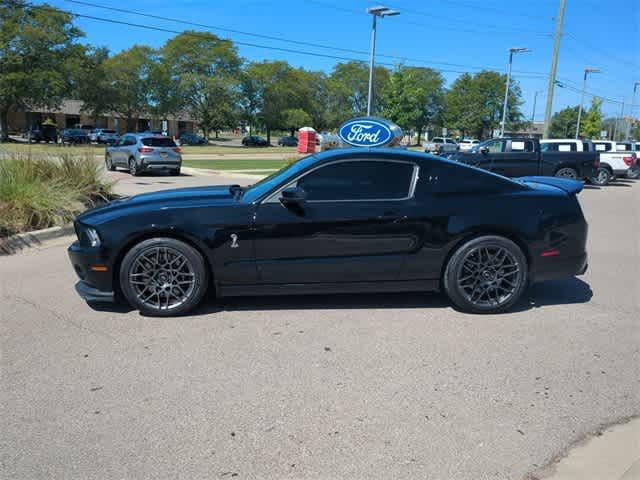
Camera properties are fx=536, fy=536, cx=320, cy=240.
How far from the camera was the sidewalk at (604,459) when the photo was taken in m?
2.78

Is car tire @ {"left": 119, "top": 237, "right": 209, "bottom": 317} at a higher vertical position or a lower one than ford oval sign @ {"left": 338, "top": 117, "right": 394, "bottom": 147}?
lower

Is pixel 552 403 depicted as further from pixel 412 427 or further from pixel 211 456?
pixel 211 456

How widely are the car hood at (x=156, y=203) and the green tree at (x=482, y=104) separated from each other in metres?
83.0

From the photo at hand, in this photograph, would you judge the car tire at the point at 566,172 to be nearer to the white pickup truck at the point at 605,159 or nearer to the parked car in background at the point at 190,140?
the white pickup truck at the point at 605,159

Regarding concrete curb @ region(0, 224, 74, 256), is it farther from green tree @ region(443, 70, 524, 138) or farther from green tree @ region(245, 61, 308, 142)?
green tree @ region(443, 70, 524, 138)

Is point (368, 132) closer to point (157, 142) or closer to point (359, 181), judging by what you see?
point (359, 181)

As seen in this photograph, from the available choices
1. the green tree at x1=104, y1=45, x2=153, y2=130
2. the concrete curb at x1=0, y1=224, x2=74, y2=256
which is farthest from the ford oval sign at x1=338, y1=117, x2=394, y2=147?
the green tree at x1=104, y1=45, x2=153, y2=130

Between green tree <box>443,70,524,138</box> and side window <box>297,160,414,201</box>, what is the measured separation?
82.8m

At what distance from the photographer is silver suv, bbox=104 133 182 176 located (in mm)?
20484

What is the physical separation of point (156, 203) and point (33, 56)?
175 ft

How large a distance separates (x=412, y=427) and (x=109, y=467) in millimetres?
1696

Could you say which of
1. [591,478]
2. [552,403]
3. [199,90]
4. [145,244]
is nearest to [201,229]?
[145,244]

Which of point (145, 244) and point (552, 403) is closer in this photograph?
point (552, 403)

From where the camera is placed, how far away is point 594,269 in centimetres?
712
